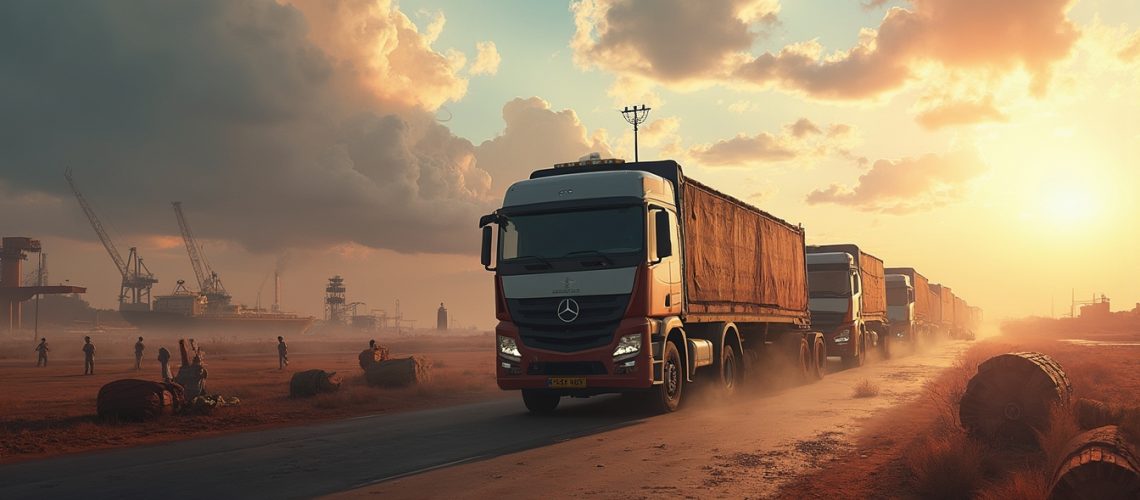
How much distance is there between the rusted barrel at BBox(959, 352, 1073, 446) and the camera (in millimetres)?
9695

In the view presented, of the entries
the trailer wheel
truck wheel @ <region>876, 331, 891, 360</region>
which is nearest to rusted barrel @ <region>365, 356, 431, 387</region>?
the trailer wheel

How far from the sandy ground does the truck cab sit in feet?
99.6

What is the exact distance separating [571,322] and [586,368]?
779mm

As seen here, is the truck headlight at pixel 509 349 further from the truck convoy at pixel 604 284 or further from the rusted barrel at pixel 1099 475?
the rusted barrel at pixel 1099 475

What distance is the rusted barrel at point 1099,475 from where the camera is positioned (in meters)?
5.68

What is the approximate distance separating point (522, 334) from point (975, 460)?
7.44 meters

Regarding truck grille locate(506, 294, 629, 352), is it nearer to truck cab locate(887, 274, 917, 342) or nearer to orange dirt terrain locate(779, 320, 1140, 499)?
orange dirt terrain locate(779, 320, 1140, 499)

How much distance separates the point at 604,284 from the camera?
13.3 metres

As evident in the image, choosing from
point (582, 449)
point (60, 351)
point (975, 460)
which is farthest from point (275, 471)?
point (60, 351)

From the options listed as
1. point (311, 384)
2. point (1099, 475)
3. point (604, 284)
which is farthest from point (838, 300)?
point (1099, 475)

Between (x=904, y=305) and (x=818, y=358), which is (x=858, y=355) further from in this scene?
(x=904, y=305)

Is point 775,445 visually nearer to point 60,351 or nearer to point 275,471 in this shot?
point 275,471

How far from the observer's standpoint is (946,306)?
78.1 metres

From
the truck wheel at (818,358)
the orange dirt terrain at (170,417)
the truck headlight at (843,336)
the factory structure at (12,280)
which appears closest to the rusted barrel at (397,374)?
the orange dirt terrain at (170,417)
